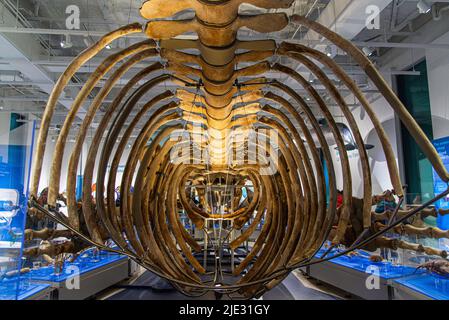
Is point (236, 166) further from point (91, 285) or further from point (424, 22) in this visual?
point (424, 22)

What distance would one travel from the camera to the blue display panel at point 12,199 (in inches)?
122

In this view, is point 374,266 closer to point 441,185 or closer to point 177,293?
point 441,185

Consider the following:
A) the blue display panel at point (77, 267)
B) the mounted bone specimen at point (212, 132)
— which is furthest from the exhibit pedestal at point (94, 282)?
the mounted bone specimen at point (212, 132)

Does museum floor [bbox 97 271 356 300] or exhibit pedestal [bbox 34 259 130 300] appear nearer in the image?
exhibit pedestal [bbox 34 259 130 300]

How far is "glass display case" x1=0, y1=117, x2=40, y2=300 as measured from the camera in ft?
10.1

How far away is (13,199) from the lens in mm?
3143

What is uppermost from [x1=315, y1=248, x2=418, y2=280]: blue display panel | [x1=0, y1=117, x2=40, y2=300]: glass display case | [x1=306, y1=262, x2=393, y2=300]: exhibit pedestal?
[x1=0, y1=117, x2=40, y2=300]: glass display case

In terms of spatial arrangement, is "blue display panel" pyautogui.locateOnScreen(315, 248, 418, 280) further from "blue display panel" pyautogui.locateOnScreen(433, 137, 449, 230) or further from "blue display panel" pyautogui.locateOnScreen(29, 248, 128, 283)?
"blue display panel" pyautogui.locateOnScreen(29, 248, 128, 283)

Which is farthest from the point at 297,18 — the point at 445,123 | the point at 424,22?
the point at 424,22

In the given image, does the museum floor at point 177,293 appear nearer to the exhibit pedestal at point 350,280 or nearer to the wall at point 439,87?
the exhibit pedestal at point 350,280

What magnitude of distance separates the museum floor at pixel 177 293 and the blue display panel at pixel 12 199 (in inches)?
105

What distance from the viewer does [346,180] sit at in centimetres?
183

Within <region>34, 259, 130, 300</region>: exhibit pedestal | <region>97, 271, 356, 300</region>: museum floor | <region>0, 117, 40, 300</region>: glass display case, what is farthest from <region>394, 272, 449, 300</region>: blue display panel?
<region>34, 259, 130, 300</region>: exhibit pedestal

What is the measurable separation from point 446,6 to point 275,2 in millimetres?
5974
